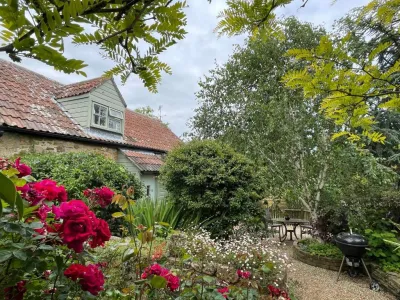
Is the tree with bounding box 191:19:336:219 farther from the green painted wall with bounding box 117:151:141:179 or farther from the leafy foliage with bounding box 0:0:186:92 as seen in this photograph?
the leafy foliage with bounding box 0:0:186:92

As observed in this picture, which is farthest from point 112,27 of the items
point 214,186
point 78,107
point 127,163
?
point 127,163

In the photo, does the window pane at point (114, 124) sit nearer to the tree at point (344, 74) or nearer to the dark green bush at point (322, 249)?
the dark green bush at point (322, 249)

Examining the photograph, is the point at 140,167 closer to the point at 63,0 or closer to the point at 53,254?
the point at 53,254

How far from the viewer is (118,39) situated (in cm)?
65

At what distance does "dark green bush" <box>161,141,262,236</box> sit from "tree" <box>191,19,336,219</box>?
117 centimetres

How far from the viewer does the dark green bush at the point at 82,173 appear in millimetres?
4418

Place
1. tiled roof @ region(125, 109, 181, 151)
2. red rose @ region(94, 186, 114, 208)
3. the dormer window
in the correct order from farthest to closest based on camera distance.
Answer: tiled roof @ region(125, 109, 181, 151) < the dormer window < red rose @ region(94, 186, 114, 208)

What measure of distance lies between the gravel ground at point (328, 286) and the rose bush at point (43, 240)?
3321 mm

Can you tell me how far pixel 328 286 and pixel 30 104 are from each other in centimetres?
783

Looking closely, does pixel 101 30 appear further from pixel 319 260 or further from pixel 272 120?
pixel 272 120

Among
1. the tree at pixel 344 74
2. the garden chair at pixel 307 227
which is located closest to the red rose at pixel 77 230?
the tree at pixel 344 74

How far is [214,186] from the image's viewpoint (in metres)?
4.57

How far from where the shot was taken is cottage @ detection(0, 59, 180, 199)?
576cm

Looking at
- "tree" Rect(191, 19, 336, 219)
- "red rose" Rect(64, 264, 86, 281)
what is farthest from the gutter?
"red rose" Rect(64, 264, 86, 281)
